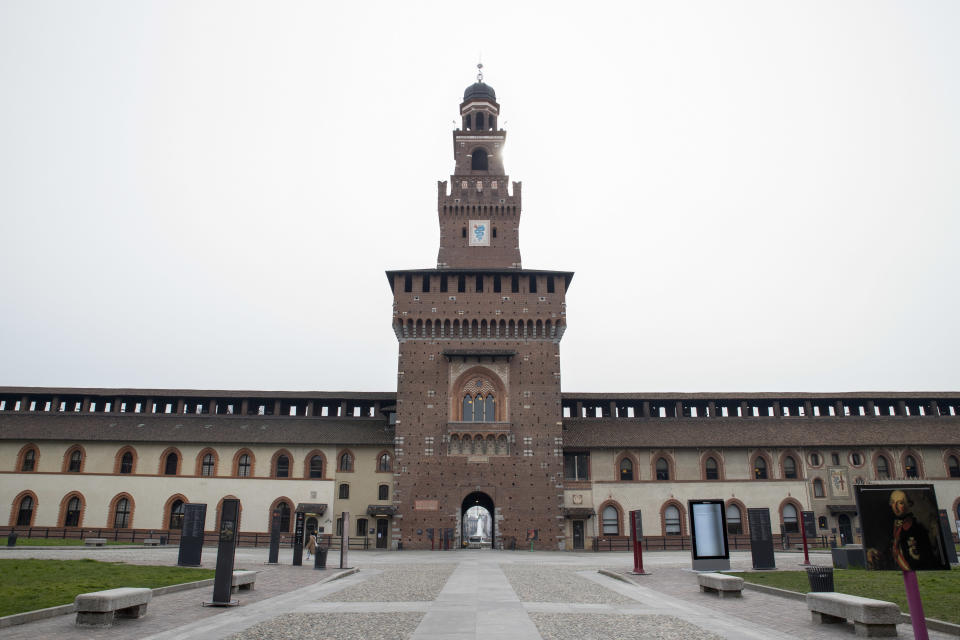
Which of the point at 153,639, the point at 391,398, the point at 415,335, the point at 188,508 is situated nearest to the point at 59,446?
the point at 391,398

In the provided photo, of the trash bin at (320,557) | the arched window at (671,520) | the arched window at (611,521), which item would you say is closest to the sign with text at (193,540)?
the trash bin at (320,557)

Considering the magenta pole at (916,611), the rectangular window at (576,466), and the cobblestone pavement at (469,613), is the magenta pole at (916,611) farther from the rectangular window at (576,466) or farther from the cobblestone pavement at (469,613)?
the rectangular window at (576,466)

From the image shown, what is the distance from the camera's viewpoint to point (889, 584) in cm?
1830

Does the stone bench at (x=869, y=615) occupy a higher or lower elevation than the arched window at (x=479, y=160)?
lower

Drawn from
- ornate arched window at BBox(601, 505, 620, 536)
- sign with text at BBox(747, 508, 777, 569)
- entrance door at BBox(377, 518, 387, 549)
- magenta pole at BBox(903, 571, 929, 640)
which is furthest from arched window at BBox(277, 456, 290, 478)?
magenta pole at BBox(903, 571, 929, 640)

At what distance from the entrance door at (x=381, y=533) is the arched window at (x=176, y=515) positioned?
1438 centimetres

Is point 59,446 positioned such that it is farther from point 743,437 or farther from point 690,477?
point 743,437

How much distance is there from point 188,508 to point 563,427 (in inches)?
1203

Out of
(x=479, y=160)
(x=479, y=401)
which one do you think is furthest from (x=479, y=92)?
(x=479, y=401)

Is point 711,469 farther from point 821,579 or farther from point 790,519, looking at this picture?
point 821,579

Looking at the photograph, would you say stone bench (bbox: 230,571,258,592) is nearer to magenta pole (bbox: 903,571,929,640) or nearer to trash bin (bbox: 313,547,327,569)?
trash bin (bbox: 313,547,327,569)

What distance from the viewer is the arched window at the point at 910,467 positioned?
47406 mm

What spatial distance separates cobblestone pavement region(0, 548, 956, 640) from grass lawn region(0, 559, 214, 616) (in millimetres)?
1190

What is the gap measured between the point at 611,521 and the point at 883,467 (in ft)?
69.0
